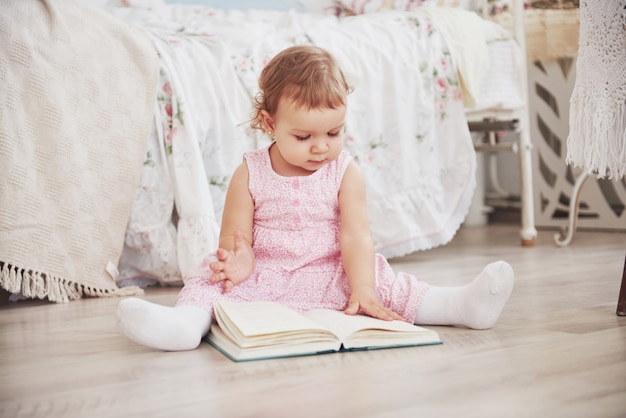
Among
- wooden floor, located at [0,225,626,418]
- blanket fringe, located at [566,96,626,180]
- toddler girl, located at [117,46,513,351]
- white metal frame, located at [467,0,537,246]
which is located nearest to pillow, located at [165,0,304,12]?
white metal frame, located at [467,0,537,246]

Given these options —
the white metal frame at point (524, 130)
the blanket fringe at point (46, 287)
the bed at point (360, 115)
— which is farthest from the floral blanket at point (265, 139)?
the white metal frame at point (524, 130)

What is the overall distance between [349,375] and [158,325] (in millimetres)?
275

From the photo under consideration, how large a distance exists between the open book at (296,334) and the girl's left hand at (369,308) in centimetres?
2

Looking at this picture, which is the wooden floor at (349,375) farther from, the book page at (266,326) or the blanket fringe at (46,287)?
the blanket fringe at (46,287)

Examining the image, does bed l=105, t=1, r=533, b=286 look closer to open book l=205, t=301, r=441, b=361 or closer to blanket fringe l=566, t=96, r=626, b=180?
open book l=205, t=301, r=441, b=361

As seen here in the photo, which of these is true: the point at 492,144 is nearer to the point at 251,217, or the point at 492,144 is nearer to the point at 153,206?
the point at 153,206

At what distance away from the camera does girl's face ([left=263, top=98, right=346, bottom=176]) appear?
48.8 inches

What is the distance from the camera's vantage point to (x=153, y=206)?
182 cm

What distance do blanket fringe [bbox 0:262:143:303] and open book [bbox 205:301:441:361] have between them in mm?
577

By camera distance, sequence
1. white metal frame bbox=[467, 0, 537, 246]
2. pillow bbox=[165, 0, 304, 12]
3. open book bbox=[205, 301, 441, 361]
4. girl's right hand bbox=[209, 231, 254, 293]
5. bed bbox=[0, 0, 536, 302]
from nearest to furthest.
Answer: open book bbox=[205, 301, 441, 361]
girl's right hand bbox=[209, 231, 254, 293]
bed bbox=[0, 0, 536, 302]
white metal frame bbox=[467, 0, 537, 246]
pillow bbox=[165, 0, 304, 12]

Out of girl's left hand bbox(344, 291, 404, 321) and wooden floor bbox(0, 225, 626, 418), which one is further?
girl's left hand bbox(344, 291, 404, 321)

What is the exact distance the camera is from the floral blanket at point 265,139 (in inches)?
71.5

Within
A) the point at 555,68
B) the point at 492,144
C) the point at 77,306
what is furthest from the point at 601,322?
the point at 555,68

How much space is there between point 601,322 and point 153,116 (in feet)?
3.43
